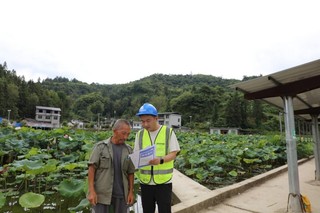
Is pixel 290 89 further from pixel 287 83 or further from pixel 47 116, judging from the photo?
pixel 47 116

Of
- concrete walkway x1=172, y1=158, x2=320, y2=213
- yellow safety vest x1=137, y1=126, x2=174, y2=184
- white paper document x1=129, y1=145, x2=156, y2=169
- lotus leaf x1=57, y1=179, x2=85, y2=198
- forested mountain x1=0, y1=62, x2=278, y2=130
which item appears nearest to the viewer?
white paper document x1=129, y1=145, x2=156, y2=169

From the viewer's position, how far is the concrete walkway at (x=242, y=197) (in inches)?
153

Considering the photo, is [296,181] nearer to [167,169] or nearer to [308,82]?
[308,82]

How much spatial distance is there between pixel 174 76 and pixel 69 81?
1710 inches

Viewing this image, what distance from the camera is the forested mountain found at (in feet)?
163

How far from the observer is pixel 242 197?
4.68 meters

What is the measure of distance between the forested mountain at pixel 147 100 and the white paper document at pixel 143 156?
36820 millimetres

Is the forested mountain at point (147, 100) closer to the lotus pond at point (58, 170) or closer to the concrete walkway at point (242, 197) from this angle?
the lotus pond at point (58, 170)

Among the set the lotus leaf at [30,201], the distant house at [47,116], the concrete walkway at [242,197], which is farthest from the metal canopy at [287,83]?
the distant house at [47,116]

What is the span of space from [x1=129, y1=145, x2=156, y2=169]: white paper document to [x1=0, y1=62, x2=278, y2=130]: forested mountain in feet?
121

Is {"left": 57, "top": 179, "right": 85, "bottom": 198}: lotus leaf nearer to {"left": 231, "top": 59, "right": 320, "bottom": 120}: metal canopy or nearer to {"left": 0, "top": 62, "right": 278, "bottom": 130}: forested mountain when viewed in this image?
{"left": 231, "top": 59, "right": 320, "bottom": 120}: metal canopy

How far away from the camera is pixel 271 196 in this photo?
476 centimetres

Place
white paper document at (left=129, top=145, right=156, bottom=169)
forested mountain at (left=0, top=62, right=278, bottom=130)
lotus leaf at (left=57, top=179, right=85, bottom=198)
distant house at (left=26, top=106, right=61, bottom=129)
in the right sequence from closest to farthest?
white paper document at (left=129, top=145, right=156, bottom=169), lotus leaf at (left=57, top=179, right=85, bottom=198), forested mountain at (left=0, top=62, right=278, bottom=130), distant house at (left=26, top=106, right=61, bottom=129)

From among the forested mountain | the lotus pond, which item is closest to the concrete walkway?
the lotus pond
